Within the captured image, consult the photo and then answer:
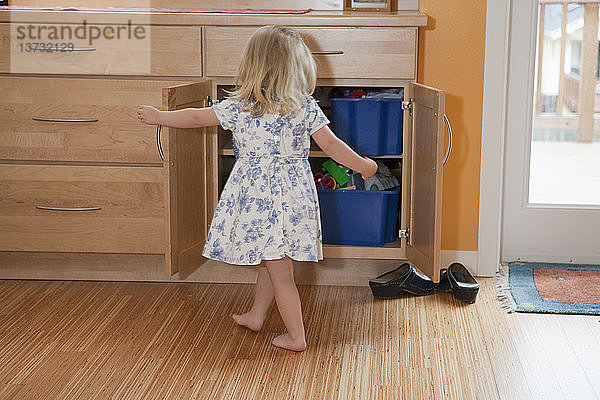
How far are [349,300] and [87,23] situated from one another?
3.73 feet

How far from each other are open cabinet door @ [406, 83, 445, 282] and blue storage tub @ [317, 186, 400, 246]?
0.09m

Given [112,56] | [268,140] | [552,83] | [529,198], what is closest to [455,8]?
[552,83]

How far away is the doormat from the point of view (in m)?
2.39

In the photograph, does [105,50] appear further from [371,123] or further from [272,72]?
[371,123]

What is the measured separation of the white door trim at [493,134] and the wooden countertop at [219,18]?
34 cm

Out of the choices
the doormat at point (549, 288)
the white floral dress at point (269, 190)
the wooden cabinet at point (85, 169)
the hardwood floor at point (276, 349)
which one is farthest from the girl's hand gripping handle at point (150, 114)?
the doormat at point (549, 288)

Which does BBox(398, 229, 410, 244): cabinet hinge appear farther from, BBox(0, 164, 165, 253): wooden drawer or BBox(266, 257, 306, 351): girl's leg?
BBox(0, 164, 165, 253): wooden drawer

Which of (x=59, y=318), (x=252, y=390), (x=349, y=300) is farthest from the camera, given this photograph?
(x=349, y=300)

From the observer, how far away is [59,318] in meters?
2.31

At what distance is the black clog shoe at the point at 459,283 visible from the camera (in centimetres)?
244

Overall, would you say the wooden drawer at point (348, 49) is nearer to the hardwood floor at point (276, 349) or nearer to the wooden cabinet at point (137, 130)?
the wooden cabinet at point (137, 130)

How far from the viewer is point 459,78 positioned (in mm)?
2648

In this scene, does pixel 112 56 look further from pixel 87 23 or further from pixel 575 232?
pixel 575 232

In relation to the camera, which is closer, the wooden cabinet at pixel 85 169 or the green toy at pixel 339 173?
the wooden cabinet at pixel 85 169
